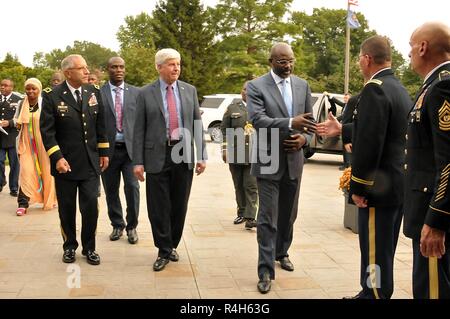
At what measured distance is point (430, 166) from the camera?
2.73 m

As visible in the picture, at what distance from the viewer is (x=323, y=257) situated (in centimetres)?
519

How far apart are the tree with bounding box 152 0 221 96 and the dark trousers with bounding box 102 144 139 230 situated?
39827mm

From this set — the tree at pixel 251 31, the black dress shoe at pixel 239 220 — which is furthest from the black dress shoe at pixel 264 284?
the tree at pixel 251 31

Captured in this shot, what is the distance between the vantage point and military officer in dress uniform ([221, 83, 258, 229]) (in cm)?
665

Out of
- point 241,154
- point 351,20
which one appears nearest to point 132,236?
point 241,154

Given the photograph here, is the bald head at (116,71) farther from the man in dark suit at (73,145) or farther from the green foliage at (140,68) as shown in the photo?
the green foliage at (140,68)

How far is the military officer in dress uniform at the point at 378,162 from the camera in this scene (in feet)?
11.1

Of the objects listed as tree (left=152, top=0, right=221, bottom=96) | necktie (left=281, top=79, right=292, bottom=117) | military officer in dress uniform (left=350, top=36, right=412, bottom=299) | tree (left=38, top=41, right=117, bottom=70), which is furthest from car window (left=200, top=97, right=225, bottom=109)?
tree (left=38, top=41, right=117, bottom=70)

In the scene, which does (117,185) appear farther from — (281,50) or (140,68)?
(140,68)

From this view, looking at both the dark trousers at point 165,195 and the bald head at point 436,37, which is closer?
the bald head at point 436,37

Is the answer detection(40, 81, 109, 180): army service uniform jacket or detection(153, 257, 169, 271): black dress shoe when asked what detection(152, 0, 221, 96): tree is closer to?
detection(40, 81, 109, 180): army service uniform jacket
